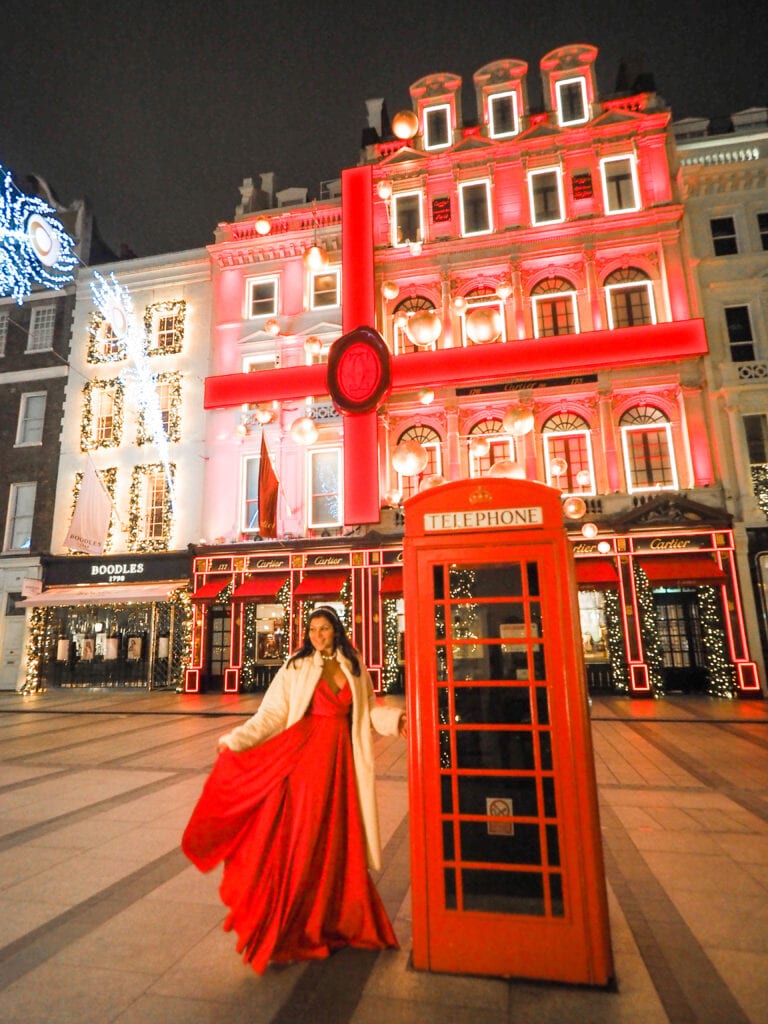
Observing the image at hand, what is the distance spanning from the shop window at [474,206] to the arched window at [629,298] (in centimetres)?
482

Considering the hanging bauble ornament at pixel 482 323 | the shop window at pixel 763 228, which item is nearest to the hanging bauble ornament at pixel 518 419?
the hanging bauble ornament at pixel 482 323

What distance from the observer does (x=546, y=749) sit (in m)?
3.32

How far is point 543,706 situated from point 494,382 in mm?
16485

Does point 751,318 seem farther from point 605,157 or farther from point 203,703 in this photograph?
point 203,703

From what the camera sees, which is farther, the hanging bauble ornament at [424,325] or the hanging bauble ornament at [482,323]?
the hanging bauble ornament at [424,325]

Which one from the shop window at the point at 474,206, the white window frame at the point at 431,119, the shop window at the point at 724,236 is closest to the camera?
the shop window at the point at 724,236

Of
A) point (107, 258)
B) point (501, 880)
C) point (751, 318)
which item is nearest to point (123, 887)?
point (501, 880)

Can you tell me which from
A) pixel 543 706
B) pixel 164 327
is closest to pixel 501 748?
pixel 543 706

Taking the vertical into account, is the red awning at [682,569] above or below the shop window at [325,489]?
below

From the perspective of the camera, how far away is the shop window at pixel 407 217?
2072 cm

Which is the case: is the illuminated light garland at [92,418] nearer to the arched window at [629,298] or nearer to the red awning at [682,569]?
the arched window at [629,298]

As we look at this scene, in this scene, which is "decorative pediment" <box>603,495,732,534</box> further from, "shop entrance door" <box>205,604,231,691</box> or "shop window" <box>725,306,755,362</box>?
"shop entrance door" <box>205,604,231,691</box>

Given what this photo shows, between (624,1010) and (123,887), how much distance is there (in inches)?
142

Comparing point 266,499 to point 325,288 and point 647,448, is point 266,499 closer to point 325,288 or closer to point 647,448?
point 325,288
